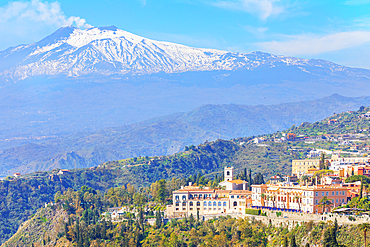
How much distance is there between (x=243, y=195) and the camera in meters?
89.4

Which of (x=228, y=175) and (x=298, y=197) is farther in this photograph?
(x=228, y=175)

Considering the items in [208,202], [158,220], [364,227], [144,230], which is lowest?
[144,230]

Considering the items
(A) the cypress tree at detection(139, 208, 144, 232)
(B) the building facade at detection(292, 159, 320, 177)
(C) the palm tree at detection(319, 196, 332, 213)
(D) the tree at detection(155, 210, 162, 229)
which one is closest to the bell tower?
(A) the cypress tree at detection(139, 208, 144, 232)

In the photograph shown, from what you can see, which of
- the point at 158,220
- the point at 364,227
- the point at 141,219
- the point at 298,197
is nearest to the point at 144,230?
the point at 141,219

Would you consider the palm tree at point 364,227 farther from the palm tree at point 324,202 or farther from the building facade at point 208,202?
the building facade at point 208,202

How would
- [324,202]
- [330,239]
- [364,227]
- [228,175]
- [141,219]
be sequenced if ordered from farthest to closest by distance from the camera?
1. [228,175]
2. [141,219]
3. [324,202]
4. [330,239]
5. [364,227]

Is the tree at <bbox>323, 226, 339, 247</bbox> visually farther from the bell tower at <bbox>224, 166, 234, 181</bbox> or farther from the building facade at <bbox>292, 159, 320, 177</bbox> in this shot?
the building facade at <bbox>292, 159, 320, 177</bbox>

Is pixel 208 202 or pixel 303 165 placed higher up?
pixel 303 165

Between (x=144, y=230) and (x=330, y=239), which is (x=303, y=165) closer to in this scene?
(x=144, y=230)

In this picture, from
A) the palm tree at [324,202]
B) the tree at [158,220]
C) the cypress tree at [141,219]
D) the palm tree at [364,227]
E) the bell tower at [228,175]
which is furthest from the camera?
the bell tower at [228,175]

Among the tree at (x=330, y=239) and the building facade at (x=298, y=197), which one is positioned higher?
the building facade at (x=298, y=197)

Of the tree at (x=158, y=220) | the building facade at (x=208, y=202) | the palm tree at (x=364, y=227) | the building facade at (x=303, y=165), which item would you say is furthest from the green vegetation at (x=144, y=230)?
the building facade at (x=303, y=165)

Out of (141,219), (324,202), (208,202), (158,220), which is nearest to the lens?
(324,202)

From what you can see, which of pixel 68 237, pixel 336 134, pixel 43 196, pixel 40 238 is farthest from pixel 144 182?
pixel 68 237
